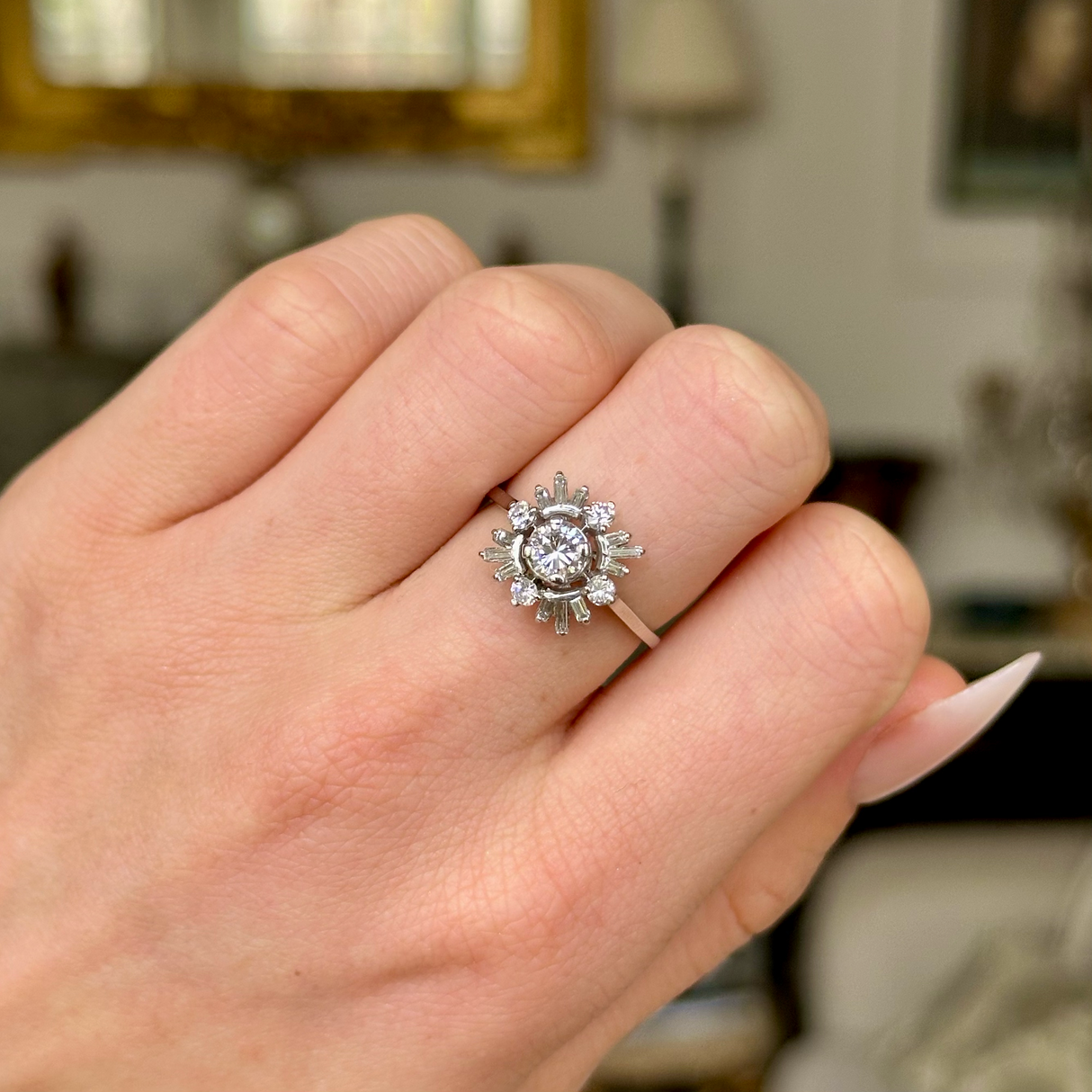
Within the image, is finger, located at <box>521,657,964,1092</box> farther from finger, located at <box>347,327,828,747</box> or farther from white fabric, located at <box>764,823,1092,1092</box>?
white fabric, located at <box>764,823,1092,1092</box>

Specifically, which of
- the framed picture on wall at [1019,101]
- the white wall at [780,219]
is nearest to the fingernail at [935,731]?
the white wall at [780,219]

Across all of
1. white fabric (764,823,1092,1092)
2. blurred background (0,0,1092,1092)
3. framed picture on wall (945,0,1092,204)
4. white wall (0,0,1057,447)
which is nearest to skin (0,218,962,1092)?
white fabric (764,823,1092,1092)

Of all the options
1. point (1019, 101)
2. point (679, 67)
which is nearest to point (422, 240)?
point (679, 67)

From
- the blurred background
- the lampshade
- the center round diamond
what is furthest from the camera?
the blurred background

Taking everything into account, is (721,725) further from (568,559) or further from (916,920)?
(916,920)

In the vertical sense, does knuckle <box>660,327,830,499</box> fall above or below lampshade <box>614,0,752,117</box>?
below

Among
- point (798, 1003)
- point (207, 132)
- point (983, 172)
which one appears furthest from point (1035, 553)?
point (207, 132)

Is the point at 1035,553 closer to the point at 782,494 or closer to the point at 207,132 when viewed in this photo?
the point at 207,132
